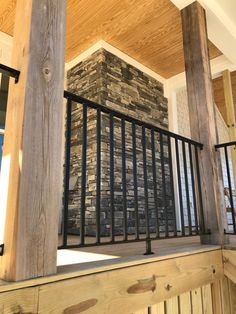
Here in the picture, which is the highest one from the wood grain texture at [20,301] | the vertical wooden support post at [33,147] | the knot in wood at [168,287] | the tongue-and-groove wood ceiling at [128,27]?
the tongue-and-groove wood ceiling at [128,27]

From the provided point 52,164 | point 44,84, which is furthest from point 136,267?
point 44,84

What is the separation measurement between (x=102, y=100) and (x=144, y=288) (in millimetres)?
2943

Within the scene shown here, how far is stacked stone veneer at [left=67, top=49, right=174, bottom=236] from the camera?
367 centimetres

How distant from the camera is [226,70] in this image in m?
4.37

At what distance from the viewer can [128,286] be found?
137cm

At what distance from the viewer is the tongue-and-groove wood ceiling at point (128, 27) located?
11.0 ft

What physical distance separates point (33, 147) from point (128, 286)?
90 cm

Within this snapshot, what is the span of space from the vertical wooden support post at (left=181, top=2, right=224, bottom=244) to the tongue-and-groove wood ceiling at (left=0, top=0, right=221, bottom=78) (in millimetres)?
739

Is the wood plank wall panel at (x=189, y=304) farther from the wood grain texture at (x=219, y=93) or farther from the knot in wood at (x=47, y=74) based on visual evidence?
the wood grain texture at (x=219, y=93)

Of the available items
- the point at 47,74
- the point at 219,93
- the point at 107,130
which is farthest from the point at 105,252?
the point at 219,93

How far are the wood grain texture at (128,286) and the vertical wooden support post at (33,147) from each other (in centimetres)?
12

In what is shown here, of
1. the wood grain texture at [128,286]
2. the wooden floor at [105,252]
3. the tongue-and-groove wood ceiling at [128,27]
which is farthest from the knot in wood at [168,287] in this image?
the tongue-and-groove wood ceiling at [128,27]

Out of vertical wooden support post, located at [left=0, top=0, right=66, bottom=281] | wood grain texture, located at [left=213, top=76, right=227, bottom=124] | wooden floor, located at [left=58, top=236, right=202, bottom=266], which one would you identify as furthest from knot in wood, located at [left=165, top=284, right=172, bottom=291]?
wood grain texture, located at [left=213, top=76, right=227, bottom=124]

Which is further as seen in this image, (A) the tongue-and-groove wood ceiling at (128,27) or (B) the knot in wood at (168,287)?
(A) the tongue-and-groove wood ceiling at (128,27)
